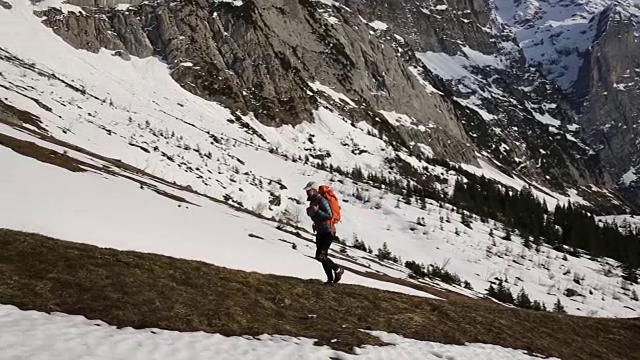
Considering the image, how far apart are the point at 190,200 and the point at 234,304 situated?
47.0ft

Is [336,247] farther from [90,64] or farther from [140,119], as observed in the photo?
[90,64]

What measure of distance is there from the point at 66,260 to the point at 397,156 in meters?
107

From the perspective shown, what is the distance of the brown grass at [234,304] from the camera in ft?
29.5

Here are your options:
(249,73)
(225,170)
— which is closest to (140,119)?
(225,170)

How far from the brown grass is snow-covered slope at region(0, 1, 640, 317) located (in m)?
4.04

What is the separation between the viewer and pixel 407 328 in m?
11.7

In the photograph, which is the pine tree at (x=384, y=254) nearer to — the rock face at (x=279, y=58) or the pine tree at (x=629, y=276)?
the pine tree at (x=629, y=276)

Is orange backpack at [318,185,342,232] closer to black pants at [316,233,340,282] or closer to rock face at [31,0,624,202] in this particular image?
black pants at [316,233,340,282]

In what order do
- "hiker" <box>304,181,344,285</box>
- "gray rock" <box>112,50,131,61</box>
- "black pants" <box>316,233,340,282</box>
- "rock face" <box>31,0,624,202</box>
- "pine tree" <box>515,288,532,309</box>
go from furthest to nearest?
"rock face" <box>31,0,624,202</box>
"gray rock" <box>112,50,131,61</box>
"pine tree" <box>515,288,532,309</box>
"black pants" <box>316,233,340,282</box>
"hiker" <box>304,181,344,285</box>

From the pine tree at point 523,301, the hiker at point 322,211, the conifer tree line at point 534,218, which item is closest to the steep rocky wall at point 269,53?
the conifer tree line at point 534,218

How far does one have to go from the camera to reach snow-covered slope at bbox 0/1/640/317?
669 inches

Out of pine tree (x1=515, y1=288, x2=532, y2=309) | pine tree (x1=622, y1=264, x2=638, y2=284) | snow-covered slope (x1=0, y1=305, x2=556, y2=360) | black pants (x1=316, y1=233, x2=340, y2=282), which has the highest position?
pine tree (x1=622, y1=264, x2=638, y2=284)

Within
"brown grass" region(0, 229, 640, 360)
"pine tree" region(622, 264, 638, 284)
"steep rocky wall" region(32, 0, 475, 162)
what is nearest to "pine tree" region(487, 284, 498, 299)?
"pine tree" region(622, 264, 638, 284)

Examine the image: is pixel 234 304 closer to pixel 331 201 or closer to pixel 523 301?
pixel 331 201
